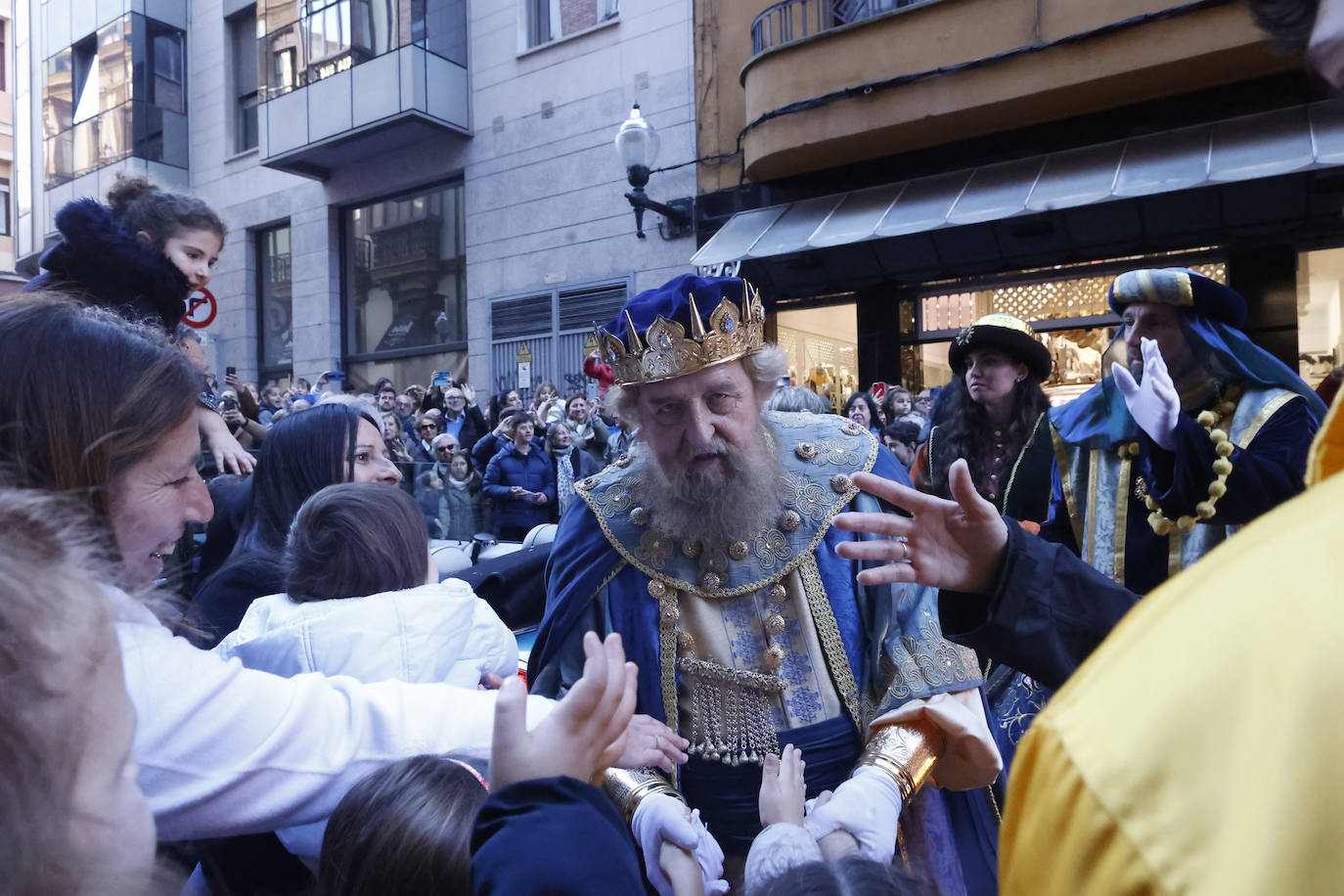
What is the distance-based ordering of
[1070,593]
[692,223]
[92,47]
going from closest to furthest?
[1070,593] → [692,223] → [92,47]

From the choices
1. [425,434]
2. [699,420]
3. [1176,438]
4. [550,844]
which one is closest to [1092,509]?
[1176,438]

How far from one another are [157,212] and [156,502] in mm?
2079

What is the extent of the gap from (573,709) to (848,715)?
3.45 ft

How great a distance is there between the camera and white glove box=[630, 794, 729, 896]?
5.78 ft

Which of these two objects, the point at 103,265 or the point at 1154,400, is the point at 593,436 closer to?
the point at 103,265

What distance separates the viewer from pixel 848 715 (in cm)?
200

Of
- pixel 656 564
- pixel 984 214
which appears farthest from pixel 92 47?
pixel 656 564

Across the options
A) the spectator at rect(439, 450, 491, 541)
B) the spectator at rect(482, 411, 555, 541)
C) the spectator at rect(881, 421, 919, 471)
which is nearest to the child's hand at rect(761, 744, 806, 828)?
the spectator at rect(881, 421, 919, 471)

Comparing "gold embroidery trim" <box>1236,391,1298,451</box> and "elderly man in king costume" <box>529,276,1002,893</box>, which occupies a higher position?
"gold embroidery trim" <box>1236,391,1298,451</box>

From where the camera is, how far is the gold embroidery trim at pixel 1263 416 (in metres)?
2.70

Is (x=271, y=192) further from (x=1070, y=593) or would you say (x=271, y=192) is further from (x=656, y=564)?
(x=1070, y=593)

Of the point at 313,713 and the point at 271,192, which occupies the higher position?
the point at 271,192

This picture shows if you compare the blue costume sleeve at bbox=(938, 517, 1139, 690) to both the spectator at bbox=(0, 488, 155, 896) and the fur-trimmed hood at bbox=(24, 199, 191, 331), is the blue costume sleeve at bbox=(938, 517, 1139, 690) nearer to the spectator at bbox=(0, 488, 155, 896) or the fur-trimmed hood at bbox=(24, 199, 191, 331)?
the spectator at bbox=(0, 488, 155, 896)

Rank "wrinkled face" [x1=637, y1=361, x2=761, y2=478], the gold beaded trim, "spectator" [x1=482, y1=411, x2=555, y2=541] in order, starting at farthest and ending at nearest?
"spectator" [x1=482, y1=411, x2=555, y2=541], the gold beaded trim, "wrinkled face" [x1=637, y1=361, x2=761, y2=478]
